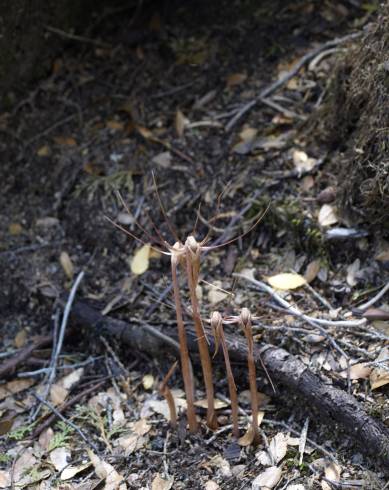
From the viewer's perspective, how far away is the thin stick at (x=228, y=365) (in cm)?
210

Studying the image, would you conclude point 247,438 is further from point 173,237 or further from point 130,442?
point 173,237

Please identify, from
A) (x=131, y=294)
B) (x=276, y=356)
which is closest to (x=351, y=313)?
(x=276, y=356)

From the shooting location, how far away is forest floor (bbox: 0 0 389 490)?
2.41 m

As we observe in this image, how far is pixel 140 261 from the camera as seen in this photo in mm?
3045

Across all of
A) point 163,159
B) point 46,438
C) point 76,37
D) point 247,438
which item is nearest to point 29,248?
point 163,159

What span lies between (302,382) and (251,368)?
28 centimetres

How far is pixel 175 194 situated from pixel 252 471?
52.4 inches

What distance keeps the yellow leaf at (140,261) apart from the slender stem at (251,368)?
872 millimetres

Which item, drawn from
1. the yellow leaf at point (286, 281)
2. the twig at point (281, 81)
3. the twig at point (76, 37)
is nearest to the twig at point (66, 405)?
the yellow leaf at point (286, 281)

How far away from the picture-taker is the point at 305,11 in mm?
3562

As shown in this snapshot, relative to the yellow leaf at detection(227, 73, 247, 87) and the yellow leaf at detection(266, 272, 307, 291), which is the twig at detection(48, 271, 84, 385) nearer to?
the yellow leaf at detection(266, 272, 307, 291)

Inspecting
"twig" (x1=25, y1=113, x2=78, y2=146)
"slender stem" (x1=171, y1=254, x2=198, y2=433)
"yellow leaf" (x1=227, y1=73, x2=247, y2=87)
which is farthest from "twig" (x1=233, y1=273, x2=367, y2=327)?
"twig" (x1=25, y1=113, x2=78, y2=146)

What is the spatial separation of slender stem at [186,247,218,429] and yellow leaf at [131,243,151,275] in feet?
2.51

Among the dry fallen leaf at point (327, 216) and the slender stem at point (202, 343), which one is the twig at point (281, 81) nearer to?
the dry fallen leaf at point (327, 216)
